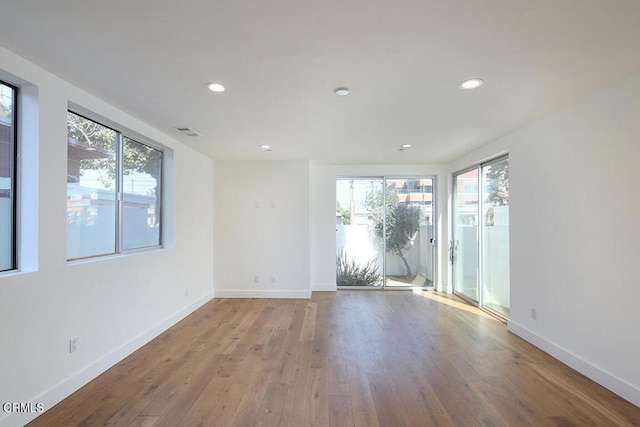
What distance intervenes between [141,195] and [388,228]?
407 centimetres

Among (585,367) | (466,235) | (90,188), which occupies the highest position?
(90,188)

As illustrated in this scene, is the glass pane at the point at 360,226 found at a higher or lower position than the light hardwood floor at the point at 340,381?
higher

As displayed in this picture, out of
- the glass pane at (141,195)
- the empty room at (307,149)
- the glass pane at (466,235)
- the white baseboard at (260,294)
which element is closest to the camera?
the empty room at (307,149)

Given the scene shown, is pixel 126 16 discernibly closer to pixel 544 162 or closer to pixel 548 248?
pixel 544 162

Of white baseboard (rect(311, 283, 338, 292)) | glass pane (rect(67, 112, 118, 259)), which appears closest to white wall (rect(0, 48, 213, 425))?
glass pane (rect(67, 112, 118, 259))

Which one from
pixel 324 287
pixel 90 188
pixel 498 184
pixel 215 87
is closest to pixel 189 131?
pixel 90 188

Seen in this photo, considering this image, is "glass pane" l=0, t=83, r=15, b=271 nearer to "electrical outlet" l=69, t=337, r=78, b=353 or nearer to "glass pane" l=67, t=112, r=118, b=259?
"glass pane" l=67, t=112, r=118, b=259

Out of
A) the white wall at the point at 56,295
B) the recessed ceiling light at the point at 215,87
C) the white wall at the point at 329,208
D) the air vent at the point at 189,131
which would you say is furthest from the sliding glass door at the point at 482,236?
the white wall at the point at 56,295

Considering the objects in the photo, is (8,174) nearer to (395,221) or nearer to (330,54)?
(330,54)

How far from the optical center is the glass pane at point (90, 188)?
257 centimetres

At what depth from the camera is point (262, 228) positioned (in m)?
5.41

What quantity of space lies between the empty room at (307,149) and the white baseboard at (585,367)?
0.06ft

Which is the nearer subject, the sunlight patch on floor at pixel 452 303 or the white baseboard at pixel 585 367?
the white baseboard at pixel 585 367

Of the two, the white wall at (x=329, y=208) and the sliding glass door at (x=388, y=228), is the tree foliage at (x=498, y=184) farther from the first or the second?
the sliding glass door at (x=388, y=228)
